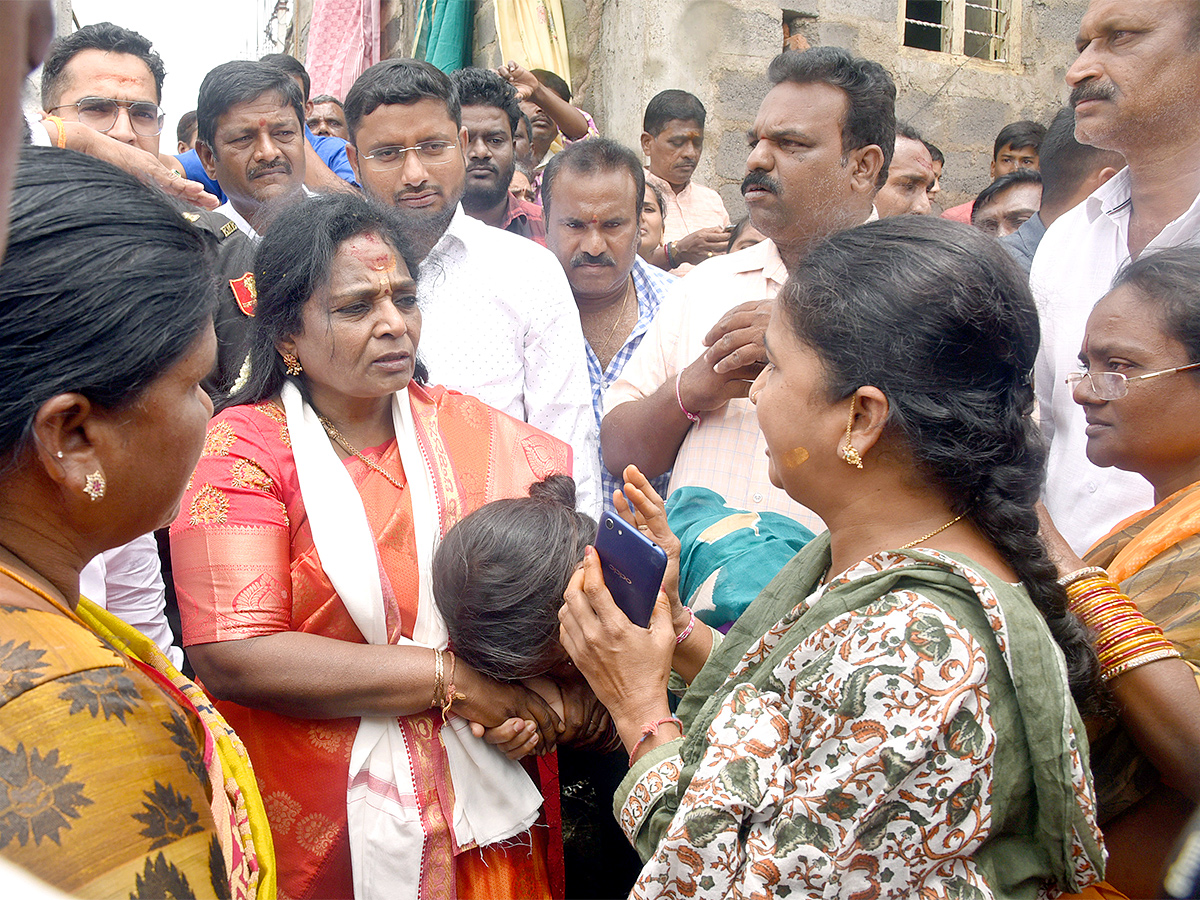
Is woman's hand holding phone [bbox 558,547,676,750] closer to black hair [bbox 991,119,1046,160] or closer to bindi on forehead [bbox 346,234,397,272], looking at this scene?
bindi on forehead [bbox 346,234,397,272]

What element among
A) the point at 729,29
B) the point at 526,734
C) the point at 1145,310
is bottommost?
the point at 526,734

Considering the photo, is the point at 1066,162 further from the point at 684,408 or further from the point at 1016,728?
the point at 1016,728

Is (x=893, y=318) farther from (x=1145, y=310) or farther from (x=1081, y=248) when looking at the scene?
(x=1081, y=248)

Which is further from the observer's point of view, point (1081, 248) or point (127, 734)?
point (1081, 248)

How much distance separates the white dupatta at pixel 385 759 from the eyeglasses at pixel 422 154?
1764 millimetres

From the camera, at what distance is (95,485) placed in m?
1.27

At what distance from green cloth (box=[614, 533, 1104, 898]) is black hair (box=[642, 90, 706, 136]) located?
4981 millimetres

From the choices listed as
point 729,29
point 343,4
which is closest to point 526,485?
point 729,29

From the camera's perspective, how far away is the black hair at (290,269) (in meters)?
2.36

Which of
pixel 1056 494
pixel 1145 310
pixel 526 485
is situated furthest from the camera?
pixel 1056 494

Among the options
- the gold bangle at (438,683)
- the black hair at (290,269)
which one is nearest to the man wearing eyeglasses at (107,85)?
the black hair at (290,269)

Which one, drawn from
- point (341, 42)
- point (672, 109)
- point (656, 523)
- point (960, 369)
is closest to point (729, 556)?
point (656, 523)

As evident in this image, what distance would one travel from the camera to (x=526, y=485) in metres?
2.42

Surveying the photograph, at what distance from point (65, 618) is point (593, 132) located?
5.38m
